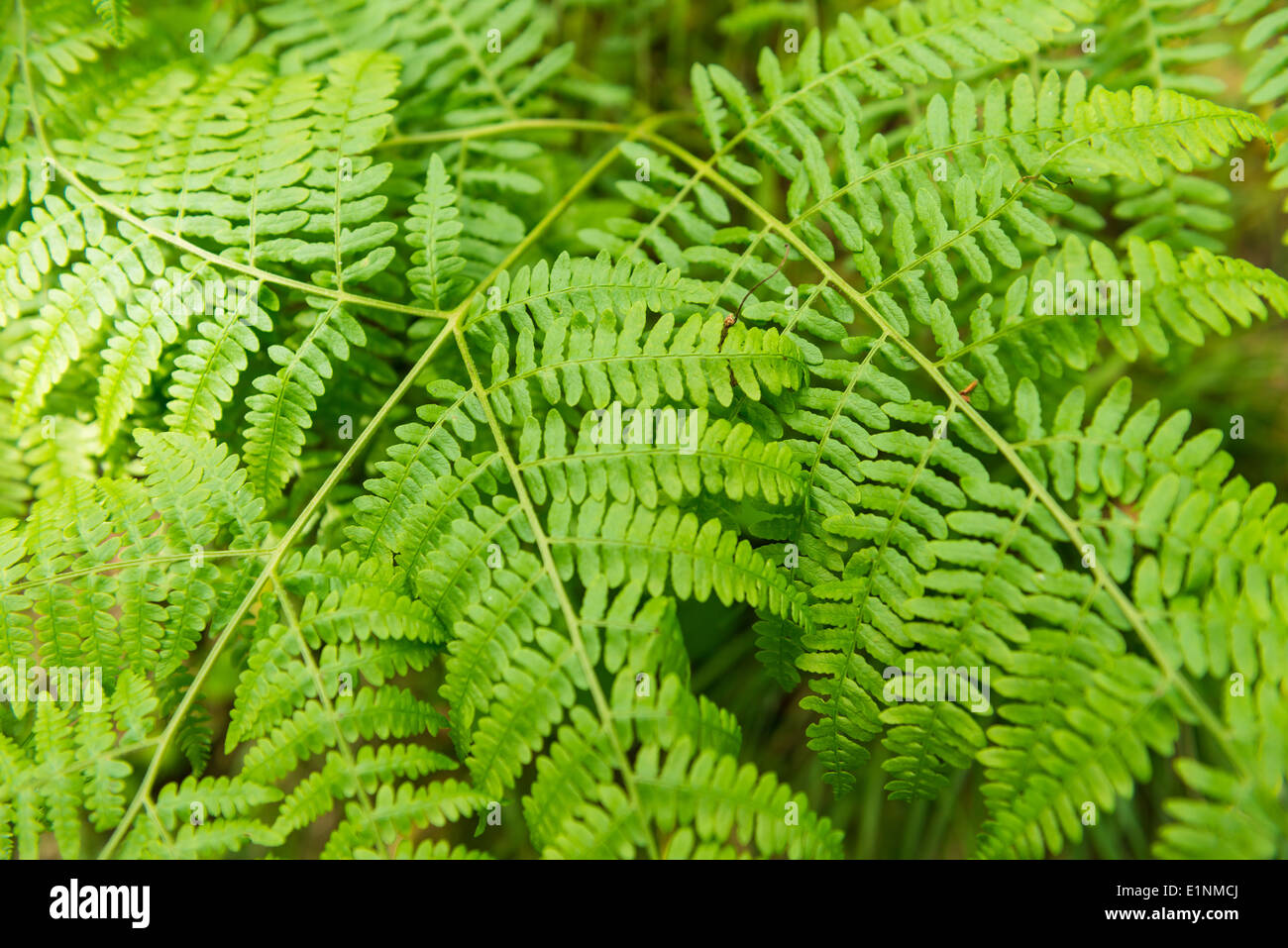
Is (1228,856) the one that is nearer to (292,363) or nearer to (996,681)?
(996,681)

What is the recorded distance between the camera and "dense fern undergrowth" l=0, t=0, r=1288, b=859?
1484mm

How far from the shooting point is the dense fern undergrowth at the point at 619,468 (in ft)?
4.87

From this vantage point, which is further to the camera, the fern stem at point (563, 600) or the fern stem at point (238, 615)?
the fern stem at point (238, 615)

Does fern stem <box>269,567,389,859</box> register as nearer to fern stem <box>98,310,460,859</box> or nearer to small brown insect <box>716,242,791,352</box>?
fern stem <box>98,310,460,859</box>

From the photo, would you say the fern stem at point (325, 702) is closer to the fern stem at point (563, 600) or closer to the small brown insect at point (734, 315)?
the fern stem at point (563, 600)

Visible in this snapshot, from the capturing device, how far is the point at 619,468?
5.56 feet

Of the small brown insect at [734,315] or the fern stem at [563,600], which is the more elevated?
the small brown insect at [734,315]

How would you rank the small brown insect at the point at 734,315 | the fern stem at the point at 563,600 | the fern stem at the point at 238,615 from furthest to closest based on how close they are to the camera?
the small brown insect at the point at 734,315 → the fern stem at the point at 238,615 → the fern stem at the point at 563,600

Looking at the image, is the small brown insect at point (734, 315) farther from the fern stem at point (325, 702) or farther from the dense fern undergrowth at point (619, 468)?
the fern stem at point (325, 702)

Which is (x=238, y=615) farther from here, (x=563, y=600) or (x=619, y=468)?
(x=619, y=468)

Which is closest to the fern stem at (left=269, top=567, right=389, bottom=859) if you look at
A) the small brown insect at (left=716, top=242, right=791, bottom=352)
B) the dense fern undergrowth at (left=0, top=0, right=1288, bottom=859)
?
the dense fern undergrowth at (left=0, top=0, right=1288, bottom=859)

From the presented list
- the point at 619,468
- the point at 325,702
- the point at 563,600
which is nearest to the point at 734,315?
the point at 619,468

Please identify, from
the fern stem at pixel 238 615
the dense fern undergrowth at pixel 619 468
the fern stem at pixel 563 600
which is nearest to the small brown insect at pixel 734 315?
the dense fern undergrowth at pixel 619 468

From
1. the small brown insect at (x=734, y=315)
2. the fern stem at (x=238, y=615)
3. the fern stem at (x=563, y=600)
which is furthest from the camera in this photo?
the small brown insect at (x=734, y=315)
